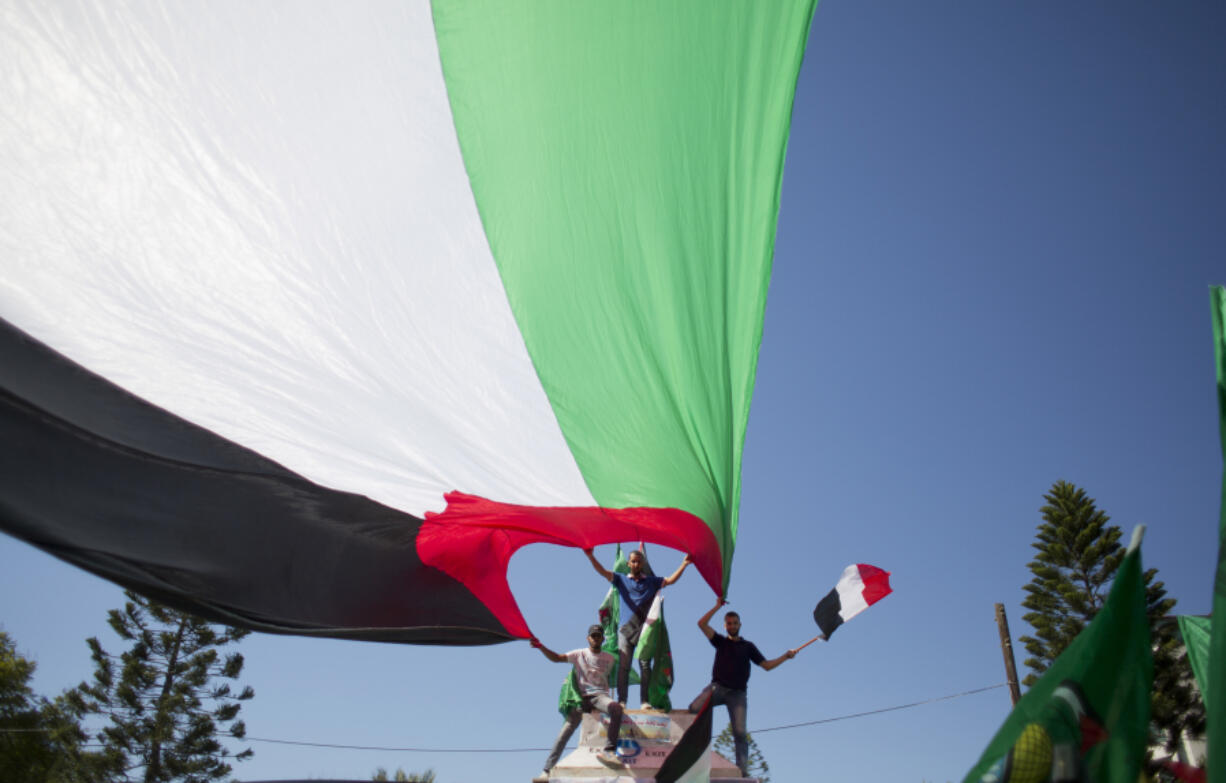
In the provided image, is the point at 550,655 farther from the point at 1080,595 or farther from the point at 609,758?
the point at 1080,595

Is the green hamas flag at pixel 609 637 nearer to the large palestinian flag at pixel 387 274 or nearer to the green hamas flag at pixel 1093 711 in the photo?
the large palestinian flag at pixel 387 274

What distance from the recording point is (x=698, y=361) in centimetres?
375

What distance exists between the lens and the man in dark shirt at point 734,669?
5.52m

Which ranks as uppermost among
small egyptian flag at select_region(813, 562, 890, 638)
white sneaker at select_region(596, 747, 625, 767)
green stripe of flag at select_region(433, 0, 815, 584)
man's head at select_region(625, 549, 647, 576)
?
green stripe of flag at select_region(433, 0, 815, 584)

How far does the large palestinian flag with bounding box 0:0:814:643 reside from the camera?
11.9 ft

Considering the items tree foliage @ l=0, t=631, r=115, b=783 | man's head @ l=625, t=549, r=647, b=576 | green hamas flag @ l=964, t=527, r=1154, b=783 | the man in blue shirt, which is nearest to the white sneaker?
the man in blue shirt

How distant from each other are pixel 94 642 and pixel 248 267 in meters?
23.0

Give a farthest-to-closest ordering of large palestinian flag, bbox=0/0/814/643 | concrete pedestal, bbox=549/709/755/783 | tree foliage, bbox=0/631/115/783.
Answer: tree foliage, bbox=0/631/115/783, concrete pedestal, bbox=549/709/755/783, large palestinian flag, bbox=0/0/814/643

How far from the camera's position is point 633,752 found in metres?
4.86

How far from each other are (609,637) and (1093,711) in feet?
15.2

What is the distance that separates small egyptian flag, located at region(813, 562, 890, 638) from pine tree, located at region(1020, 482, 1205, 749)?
18.9 m

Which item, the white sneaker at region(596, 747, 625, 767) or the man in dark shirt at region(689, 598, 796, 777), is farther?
the man in dark shirt at region(689, 598, 796, 777)

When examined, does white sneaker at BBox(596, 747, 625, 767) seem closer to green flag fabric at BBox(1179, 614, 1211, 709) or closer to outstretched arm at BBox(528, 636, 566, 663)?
outstretched arm at BBox(528, 636, 566, 663)

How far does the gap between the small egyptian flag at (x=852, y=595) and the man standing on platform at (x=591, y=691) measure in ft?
4.32
